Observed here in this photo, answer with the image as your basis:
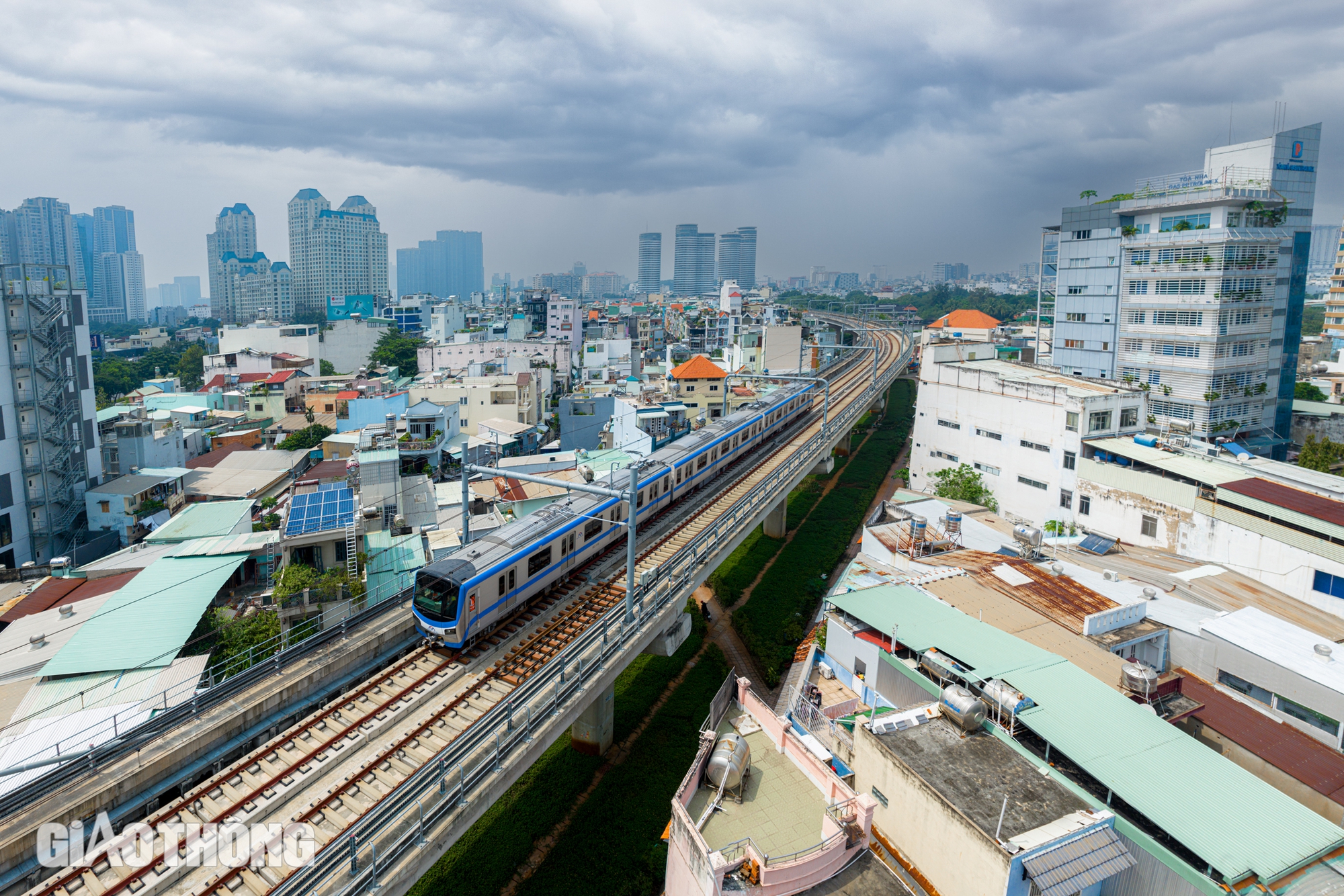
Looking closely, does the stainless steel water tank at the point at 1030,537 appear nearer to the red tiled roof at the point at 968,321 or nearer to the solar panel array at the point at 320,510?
the solar panel array at the point at 320,510

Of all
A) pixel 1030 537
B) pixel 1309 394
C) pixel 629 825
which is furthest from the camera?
pixel 1309 394

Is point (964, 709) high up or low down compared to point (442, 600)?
down

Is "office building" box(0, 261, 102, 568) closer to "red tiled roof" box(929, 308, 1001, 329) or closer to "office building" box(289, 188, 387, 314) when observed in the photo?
"red tiled roof" box(929, 308, 1001, 329)

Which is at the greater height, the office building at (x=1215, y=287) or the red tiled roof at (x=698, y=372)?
the office building at (x=1215, y=287)

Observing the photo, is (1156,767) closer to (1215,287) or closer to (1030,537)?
(1030,537)

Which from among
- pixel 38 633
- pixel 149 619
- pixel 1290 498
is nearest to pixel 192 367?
pixel 38 633

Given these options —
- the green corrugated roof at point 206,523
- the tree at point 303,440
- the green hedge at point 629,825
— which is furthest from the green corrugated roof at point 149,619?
the tree at point 303,440
